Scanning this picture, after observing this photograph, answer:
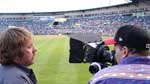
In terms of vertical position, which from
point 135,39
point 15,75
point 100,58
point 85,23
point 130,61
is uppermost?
point 135,39

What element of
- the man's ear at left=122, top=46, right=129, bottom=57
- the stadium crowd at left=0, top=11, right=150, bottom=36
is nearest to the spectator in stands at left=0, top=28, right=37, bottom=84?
the man's ear at left=122, top=46, right=129, bottom=57

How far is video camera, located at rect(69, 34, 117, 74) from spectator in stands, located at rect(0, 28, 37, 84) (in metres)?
3.29

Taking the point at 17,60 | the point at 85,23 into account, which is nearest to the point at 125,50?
the point at 17,60

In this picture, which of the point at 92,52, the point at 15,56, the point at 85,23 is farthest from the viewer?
the point at 85,23

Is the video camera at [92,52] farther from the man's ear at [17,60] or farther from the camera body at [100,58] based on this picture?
the man's ear at [17,60]

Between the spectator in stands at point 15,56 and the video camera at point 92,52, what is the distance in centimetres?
329

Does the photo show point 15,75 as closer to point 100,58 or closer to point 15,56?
point 15,56

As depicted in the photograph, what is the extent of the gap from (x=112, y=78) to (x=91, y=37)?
15.9 feet

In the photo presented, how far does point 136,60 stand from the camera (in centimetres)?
369

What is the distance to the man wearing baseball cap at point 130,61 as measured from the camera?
3541mm

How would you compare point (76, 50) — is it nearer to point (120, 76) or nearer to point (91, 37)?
point (91, 37)

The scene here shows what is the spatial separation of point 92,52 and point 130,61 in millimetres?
4118

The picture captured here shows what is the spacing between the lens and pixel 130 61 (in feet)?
12.1

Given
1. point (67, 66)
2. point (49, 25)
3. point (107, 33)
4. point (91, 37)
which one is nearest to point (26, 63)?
point (91, 37)
